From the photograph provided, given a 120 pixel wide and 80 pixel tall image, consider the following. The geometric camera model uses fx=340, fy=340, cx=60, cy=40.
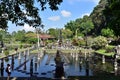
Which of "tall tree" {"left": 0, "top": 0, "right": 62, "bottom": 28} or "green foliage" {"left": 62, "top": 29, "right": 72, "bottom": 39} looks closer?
"tall tree" {"left": 0, "top": 0, "right": 62, "bottom": 28}

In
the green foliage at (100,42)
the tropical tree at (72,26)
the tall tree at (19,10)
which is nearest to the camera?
the tall tree at (19,10)

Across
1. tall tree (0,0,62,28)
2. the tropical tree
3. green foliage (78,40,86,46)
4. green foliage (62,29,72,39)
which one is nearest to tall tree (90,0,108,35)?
green foliage (62,29,72,39)

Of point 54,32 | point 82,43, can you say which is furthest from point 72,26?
point 82,43

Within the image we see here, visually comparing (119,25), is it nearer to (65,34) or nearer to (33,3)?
(33,3)

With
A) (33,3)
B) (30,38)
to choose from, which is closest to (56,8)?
(33,3)

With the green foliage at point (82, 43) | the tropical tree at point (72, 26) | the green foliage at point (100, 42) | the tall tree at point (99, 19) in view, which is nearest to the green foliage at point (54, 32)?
the tropical tree at point (72, 26)

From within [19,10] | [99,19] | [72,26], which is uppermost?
[72,26]

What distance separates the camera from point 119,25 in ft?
96.3

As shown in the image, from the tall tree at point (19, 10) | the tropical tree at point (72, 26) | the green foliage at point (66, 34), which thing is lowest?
the tall tree at point (19, 10)

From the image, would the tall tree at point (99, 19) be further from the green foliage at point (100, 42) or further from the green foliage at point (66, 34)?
the green foliage at point (100, 42)

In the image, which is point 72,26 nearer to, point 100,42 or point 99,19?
point 99,19

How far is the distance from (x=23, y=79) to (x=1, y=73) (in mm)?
9141

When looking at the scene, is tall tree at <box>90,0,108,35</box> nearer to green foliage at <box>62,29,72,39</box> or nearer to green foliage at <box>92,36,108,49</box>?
green foliage at <box>62,29,72,39</box>

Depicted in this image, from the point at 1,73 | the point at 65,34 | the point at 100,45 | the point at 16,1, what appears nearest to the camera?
the point at 16,1
